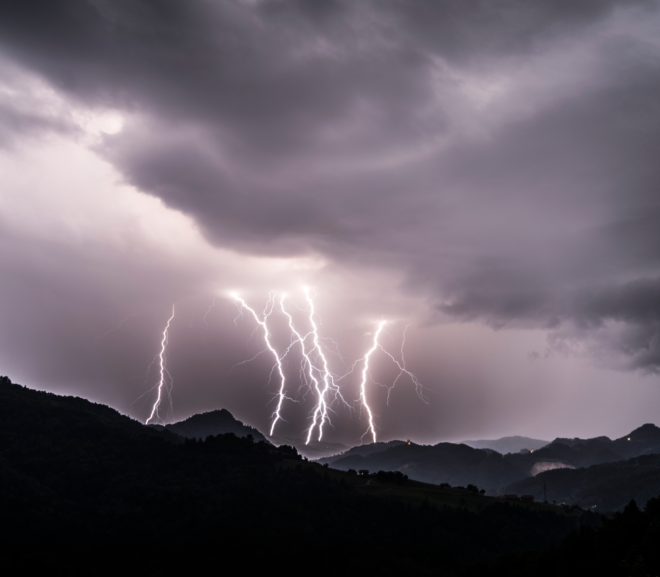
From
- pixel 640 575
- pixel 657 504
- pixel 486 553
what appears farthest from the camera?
pixel 486 553

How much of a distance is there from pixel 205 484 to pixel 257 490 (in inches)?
920

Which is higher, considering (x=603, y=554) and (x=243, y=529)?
(x=603, y=554)

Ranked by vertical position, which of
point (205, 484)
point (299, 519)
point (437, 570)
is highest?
point (205, 484)

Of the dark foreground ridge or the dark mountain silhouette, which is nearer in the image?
the dark mountain silhouette

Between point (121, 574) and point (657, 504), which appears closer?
point (657, 504)

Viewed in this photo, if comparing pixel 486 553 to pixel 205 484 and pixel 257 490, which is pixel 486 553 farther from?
pixel 205 484

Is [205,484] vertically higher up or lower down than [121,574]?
higher up

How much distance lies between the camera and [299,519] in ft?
580

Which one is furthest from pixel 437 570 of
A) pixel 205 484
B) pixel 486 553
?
pixel 205 484

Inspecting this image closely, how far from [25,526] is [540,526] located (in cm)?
18556

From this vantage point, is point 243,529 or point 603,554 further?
point 243,529

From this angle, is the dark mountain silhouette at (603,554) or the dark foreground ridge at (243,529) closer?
the dark mountain silhouette at (603,554)

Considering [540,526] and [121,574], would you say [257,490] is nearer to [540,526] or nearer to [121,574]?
[121,574]

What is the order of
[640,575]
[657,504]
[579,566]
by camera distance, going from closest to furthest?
1. [640,575]
2. [579,566]
3. [657,504]
